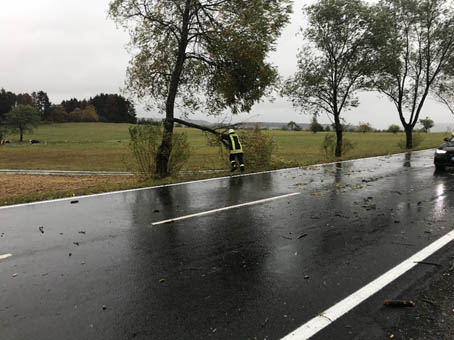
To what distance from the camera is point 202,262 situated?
4.23 meters

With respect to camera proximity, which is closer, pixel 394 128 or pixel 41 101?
pixel 394 128

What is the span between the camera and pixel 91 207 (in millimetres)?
7348

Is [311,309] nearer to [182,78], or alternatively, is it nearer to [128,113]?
[182,78]

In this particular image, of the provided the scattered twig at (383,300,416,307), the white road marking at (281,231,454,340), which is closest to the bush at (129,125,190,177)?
the white road marking at (281,231,454,340)

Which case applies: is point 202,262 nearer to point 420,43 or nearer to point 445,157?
point 445,157

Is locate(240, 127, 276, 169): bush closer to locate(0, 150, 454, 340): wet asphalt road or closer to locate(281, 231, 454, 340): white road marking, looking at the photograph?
locate(0, 150, 454, 340): wet asphalt road

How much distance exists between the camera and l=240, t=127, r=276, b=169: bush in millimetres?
15023

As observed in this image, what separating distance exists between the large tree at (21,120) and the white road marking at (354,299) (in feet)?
275

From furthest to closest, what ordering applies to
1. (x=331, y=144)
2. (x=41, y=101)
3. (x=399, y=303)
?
1. (x=41, y=101)
2. (x=331, y=144)
3. (x=399, y=303)

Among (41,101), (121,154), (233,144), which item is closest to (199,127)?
(233,144)

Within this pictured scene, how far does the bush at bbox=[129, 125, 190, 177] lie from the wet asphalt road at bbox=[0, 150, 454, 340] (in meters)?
4.14

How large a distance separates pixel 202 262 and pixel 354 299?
193 cm

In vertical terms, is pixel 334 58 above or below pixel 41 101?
below

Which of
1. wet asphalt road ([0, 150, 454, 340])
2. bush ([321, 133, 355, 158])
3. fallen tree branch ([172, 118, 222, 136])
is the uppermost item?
fallen tree branch ([172, 118, 222, 136])
